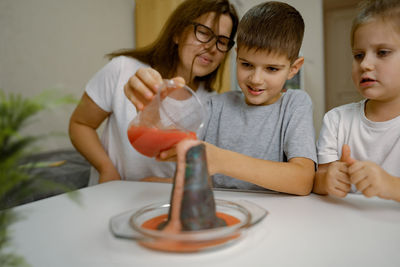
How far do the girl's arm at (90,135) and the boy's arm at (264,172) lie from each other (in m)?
0.68

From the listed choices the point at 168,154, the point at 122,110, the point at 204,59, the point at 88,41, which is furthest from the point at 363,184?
the point at 88,41

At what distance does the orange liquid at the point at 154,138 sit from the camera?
1.97 ft

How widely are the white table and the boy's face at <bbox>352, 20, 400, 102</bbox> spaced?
38 cm

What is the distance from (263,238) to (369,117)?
781 mm

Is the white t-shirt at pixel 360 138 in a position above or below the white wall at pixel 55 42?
below

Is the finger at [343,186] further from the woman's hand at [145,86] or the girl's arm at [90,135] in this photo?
the girl's arm at [90,135]

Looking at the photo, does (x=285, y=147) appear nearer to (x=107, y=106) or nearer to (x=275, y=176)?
(x=275, y=176)

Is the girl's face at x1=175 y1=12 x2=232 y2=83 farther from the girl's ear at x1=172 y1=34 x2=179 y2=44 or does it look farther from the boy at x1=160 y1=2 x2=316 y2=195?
the boy at x1=160 y1=2 x2=316 y2=195

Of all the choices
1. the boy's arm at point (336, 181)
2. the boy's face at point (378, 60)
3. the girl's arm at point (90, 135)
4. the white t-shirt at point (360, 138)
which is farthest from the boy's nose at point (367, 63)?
the girl's arm at point (90, 135)

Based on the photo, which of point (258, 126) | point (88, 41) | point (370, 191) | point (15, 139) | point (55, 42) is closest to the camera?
point (15, 139)

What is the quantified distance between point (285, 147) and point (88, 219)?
70cm

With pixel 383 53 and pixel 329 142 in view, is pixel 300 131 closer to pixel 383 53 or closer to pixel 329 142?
pixel 329 142

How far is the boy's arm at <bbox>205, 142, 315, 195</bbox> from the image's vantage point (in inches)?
31.7

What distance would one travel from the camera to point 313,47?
11.7 ft
